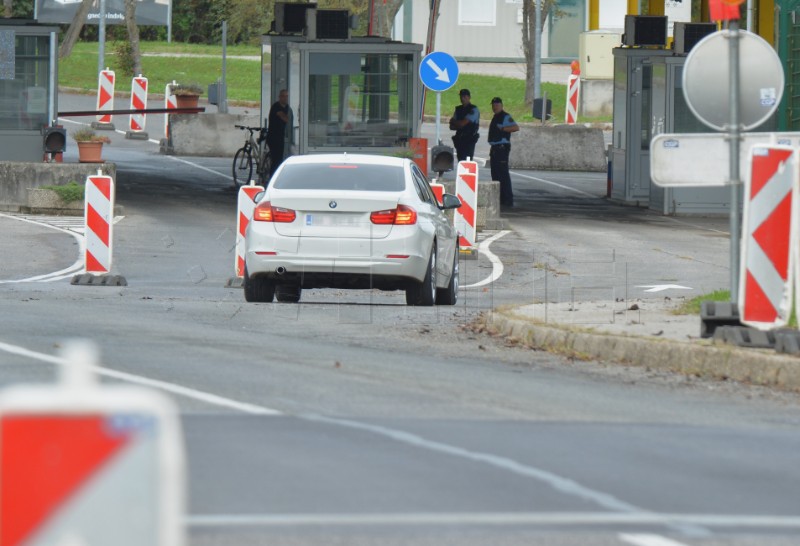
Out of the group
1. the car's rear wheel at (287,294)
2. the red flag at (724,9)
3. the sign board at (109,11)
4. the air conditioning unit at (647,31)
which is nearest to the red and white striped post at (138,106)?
the sign board at (109,11)

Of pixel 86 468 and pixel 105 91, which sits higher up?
pixel 105 91

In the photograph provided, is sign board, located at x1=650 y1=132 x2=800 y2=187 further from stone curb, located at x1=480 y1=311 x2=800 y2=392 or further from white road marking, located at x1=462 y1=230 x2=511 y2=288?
white road marking, located at x1=462 y1=230 x2=511 y2=288

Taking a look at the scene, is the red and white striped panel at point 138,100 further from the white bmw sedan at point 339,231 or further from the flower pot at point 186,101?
the white bmw sedan at point 339,231

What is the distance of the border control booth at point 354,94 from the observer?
28.9m

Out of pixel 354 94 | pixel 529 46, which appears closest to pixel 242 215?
pixel 354 94

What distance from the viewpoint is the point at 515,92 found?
61156 mm

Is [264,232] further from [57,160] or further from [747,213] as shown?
[57,160]

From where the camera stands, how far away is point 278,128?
101 feet

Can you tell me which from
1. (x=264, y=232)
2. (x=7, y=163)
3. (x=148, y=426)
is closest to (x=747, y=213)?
(x=264, y=232)

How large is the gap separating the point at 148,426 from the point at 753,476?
16.3 ft

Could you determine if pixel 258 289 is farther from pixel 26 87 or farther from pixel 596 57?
pixel 596 57

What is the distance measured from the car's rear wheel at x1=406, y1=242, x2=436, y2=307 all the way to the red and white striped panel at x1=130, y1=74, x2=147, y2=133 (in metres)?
31.7

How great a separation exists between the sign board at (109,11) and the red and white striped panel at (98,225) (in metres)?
43.8

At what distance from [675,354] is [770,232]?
100 centimetres
